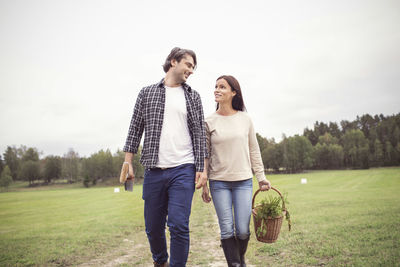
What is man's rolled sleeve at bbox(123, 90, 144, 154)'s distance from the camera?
3.02 meters

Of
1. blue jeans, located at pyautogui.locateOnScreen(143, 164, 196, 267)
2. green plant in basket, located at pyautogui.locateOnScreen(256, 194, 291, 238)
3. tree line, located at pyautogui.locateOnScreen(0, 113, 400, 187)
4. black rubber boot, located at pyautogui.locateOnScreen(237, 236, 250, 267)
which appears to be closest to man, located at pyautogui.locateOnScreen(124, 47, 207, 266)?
blue jeans, located at pyautogui.locateOnScreen(143, 164, 196, 267)

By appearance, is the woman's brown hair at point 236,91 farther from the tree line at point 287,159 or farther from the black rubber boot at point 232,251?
the tree line at point 287,159

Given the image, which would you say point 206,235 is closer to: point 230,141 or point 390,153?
point 230,141

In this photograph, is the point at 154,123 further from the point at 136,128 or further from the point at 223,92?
the point at 223,92

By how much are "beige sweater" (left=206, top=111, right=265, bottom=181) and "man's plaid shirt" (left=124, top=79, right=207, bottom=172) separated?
0.54 metres

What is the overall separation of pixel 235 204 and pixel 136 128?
169 centimetres

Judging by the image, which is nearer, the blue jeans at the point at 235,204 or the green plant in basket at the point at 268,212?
the blue jeans at the point at 235,204

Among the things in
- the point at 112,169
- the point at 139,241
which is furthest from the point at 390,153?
the point at 139,241

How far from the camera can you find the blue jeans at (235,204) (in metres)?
3.44

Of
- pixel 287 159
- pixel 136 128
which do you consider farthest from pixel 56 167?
pixel 136 128

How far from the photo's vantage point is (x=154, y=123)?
291 cm

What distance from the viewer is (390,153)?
82.8m

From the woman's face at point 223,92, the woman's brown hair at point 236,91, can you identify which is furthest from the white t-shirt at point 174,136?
the woman's brown hair at point 236,91

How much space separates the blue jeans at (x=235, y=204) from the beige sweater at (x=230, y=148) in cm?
12
